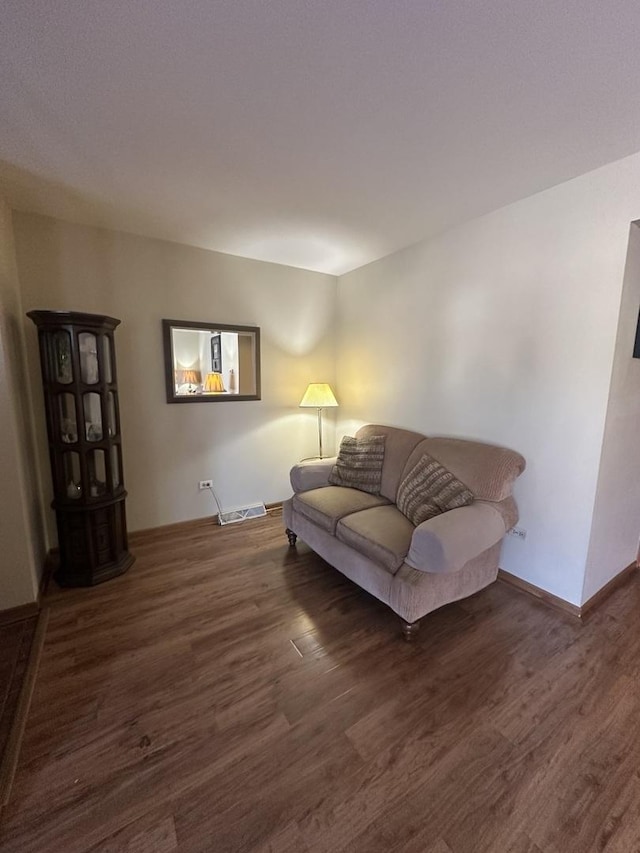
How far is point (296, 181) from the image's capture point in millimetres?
1971

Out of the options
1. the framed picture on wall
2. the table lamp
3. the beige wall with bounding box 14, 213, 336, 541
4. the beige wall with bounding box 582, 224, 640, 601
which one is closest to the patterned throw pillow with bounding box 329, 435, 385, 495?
the table lamp

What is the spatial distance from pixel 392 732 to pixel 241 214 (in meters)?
2.98

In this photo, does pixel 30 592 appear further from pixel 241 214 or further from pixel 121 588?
pixel 241 214

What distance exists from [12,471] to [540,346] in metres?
3.21

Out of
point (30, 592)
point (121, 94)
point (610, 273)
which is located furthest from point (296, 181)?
point (30, 592)

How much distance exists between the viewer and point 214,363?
11.5 ft

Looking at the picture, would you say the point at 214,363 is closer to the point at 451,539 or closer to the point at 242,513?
the point at 242,513

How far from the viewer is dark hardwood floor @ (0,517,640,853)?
3.62 ft

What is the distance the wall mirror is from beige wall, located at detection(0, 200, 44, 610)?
1.08 meters

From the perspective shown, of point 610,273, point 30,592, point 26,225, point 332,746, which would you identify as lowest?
point 332,746

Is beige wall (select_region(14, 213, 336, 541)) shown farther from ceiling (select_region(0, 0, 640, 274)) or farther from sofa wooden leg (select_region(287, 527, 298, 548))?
sofa wooden leg (select_region(287, 527, 298, 548))

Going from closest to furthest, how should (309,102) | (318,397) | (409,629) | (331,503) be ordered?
(309,102), (409,629), (331,503), (318,397)

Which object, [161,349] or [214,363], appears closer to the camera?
[161,349]

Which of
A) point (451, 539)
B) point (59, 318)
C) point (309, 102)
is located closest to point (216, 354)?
point (59, 318)
